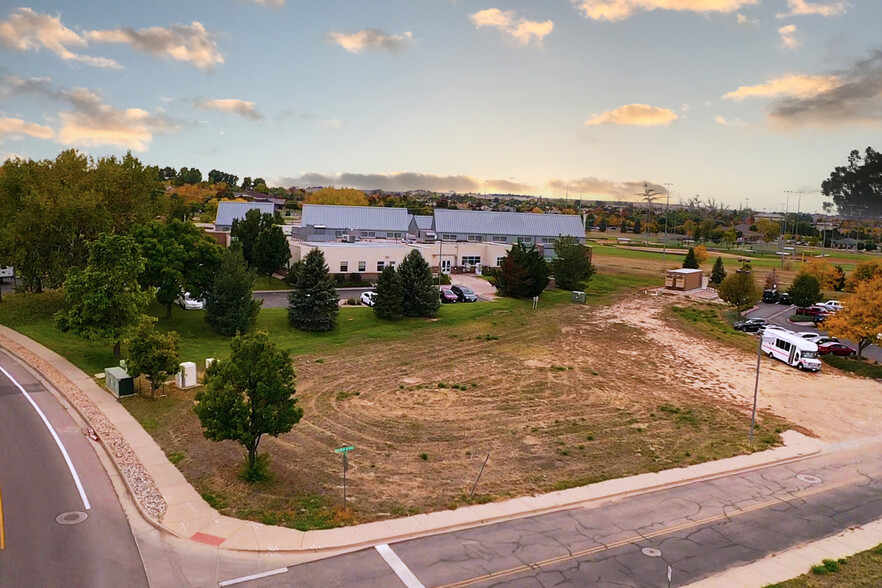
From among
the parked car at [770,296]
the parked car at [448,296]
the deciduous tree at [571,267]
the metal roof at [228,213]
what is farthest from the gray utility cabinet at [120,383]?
the parked car at [770,296]

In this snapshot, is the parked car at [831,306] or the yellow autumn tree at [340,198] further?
the yellow autumn tree at [340,198]

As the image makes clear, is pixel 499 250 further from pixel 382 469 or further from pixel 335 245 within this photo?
pixel 382 469

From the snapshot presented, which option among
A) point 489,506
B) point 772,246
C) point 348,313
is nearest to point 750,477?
point 489,506

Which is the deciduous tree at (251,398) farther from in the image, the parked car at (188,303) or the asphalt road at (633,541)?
the parked car at (188,303)

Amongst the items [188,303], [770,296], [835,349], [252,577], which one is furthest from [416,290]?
[770,296]

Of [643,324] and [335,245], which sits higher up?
[335,245]

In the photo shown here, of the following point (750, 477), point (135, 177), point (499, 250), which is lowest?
point (750, 477)
